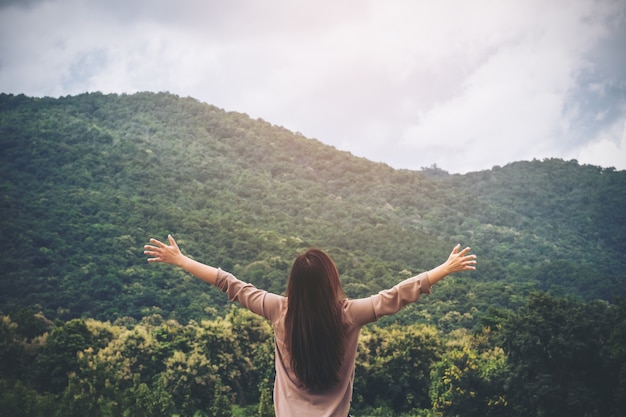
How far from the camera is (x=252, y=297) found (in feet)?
9.09

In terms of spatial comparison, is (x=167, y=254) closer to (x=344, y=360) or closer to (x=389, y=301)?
(x=344, y=360)

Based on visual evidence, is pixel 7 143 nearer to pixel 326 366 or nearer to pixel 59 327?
pixel 59 327

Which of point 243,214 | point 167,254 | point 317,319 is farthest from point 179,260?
point 243,214

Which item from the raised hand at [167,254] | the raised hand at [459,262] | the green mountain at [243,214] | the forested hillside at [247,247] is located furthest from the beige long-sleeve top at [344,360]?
the green mountain at [243,214]

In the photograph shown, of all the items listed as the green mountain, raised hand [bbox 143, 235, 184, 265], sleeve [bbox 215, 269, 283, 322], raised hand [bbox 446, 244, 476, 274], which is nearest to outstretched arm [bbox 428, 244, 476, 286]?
raised hand [bbox 446, 244, 476, 274]

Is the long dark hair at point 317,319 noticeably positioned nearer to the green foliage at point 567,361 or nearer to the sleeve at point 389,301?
the sleeve at point 389,301

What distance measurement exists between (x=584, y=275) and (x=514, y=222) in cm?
2291

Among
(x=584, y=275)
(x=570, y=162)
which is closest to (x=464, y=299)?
(x=584, y=275)

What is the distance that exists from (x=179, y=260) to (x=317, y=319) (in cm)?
93

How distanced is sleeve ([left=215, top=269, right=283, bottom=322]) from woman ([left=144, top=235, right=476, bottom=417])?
0.24 feet

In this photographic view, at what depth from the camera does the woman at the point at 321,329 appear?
8.30 ft

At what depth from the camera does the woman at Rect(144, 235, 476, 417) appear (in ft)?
8.30

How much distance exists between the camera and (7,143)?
60.9 metres

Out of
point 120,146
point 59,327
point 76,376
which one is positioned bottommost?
point 76,376
